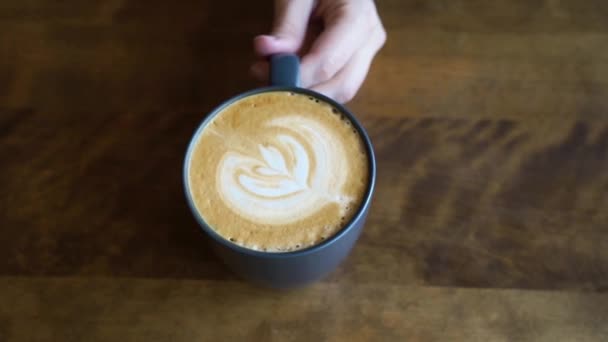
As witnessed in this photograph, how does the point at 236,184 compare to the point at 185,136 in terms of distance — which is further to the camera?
the point at 185,136

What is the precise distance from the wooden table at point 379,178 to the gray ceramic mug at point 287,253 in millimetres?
74

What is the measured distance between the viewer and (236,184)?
0.51 metres

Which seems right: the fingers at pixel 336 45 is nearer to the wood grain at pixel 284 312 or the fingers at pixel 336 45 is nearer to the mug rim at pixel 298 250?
the mug rim at pixel 298 250

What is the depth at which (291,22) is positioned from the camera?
644mm

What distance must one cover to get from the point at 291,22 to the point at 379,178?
0.21 metres

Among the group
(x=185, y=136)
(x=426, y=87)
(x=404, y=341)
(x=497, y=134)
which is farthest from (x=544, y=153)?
(x=185, y=136)

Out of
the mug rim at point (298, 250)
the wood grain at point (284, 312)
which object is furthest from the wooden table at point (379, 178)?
the mug rim at point (298, 250)

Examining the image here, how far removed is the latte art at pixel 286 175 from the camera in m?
0.50

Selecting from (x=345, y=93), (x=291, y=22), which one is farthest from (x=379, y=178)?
(x=291, y=22)

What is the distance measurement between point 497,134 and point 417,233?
162 mm

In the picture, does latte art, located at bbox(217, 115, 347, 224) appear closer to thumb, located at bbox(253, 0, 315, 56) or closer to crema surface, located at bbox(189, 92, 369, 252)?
crema surface, located at bbox(189, 92, 369, 252)

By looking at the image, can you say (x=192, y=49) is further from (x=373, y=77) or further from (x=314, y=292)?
(x=314, y=292)

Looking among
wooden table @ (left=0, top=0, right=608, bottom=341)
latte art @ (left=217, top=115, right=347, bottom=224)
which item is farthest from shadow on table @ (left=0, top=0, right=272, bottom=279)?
latte art @ (left=217, top=115, right=347, bottom=224)

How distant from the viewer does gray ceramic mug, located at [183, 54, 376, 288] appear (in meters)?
0.46
